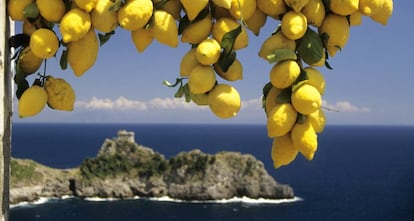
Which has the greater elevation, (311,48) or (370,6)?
(370,6)

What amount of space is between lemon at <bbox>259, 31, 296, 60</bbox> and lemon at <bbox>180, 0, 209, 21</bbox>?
0.16 m

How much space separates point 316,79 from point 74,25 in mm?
549

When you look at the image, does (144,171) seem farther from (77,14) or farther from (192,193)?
(77,14)

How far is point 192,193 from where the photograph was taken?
5531 cm

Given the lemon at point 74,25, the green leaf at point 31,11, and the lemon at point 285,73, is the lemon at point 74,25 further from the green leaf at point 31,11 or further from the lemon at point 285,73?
the lemon at point 285,73

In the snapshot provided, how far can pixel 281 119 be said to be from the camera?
3.64ft

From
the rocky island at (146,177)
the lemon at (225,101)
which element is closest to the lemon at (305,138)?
the lemon at (225,101)

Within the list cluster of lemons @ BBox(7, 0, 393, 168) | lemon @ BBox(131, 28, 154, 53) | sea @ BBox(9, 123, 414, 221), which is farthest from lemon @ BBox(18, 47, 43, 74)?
sea @ BBox(9, 123, 414, 221)

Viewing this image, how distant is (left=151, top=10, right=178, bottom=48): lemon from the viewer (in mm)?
1155

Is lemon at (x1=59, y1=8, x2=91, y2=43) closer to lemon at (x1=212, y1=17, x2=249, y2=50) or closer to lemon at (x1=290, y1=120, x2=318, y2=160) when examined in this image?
lemon at (x1=212, y1=17, x2=249, y2=50)

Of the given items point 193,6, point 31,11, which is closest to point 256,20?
point 193,6

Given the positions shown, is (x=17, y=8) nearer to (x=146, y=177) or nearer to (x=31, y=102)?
(x=31, y=102)

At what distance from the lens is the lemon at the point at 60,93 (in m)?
1.23

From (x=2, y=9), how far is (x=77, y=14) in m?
0.18
